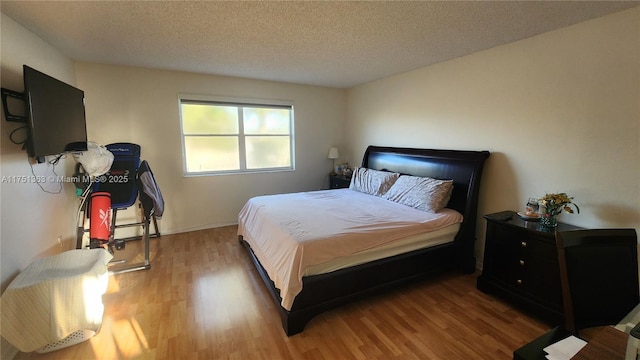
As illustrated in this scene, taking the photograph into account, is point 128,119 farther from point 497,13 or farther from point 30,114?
point 497,13

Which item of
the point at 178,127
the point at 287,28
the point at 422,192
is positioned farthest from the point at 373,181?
the point at 178,127

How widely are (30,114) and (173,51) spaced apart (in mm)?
1388

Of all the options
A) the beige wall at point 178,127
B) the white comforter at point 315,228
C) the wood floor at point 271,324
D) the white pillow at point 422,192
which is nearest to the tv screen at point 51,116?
the beige wall at point 178,127

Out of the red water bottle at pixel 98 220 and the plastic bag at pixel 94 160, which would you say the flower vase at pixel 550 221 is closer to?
the red water bottle at pixel 98 220

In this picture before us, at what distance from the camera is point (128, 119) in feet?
11.8

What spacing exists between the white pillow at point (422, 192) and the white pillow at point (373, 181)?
140 mm

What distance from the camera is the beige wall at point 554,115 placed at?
199cm

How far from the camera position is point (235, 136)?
4.40 meters

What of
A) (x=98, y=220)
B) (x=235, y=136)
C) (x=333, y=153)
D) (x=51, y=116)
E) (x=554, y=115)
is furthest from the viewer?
(x=333, y=153)

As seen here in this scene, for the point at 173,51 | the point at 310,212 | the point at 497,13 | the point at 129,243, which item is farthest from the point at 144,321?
the point at 497,13

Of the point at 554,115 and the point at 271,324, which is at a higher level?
the point at 554,115

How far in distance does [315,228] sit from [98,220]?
2.11m

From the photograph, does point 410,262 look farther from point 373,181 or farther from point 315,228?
point 373,181

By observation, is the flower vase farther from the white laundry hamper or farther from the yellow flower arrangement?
the white laundry hamper
